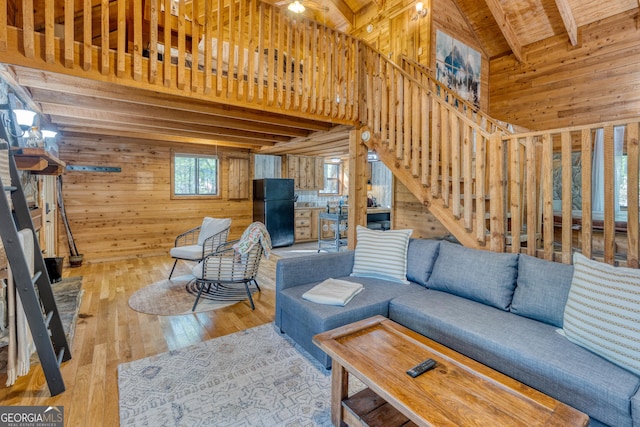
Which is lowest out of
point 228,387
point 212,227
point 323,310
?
point 228,387

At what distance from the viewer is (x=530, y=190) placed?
247 cm

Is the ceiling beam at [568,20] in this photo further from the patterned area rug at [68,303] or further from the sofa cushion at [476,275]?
the patterned area rug at [68,303]

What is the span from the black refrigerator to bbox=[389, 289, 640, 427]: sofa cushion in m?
4.45

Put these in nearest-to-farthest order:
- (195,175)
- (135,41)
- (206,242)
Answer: (135,41)
(206,242)
(195,175)

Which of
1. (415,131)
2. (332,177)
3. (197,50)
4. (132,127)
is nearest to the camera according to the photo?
(197,50)

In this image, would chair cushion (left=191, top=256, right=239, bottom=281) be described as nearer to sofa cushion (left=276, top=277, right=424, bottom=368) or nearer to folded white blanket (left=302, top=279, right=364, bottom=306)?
sofa cushion (left=276, top=277, right=424, bottom=368)

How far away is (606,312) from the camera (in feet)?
5.09

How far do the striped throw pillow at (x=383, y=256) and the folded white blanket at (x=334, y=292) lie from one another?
335 millimetres

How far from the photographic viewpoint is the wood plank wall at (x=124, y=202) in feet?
16.9

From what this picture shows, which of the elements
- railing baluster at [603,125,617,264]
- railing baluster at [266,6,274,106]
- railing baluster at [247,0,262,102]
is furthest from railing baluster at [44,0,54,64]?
railing baluster at [603,125,617,264]

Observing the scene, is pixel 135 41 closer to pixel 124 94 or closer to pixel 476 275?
pixel 124 94

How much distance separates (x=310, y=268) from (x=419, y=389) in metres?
1.59

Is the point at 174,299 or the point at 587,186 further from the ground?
the point at 587,186

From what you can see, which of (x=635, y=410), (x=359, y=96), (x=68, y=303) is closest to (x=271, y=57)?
(x=359, y=96)
